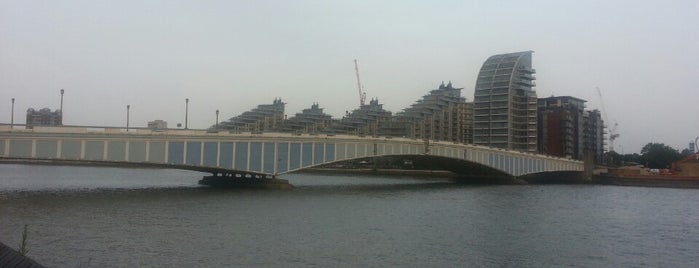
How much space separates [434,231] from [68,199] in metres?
39.2

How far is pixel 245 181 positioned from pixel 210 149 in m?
12.4

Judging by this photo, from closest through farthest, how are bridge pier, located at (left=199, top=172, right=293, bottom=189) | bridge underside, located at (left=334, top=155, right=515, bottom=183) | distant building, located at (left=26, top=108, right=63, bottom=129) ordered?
bridge pier, located at (left=199, top=172, right=293, bottom=189) → bridge underside, located at (left=334, top=155, right=515, bottom=183) → distant building, located at (left=26, top=108, right=63, bottom=129)

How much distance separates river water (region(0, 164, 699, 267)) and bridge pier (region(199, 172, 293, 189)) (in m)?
16.1

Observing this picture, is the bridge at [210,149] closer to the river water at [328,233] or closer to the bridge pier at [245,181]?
the bridge pier at [245,181]

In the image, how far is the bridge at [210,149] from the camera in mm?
64312

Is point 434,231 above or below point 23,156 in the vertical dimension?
below

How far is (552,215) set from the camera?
58.9m

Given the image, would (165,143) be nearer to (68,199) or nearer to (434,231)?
(68,199)

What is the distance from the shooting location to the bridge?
6431 cm

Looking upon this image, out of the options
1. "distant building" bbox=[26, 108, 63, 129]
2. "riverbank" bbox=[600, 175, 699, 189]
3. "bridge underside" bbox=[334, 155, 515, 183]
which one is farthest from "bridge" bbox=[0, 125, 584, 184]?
"distant building" bbox=[26, 108, 63, 129]

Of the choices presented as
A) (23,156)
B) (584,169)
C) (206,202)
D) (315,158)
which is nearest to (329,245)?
(206,202)

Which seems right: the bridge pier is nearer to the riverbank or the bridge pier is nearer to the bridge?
the bridge

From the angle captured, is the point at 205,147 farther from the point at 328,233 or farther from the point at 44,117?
the point at 44,117

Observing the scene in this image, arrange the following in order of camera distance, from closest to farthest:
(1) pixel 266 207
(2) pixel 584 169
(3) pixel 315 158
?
(1) pixel 266 207 < (3) pixel 315 158 < (2) pixel 584 169
